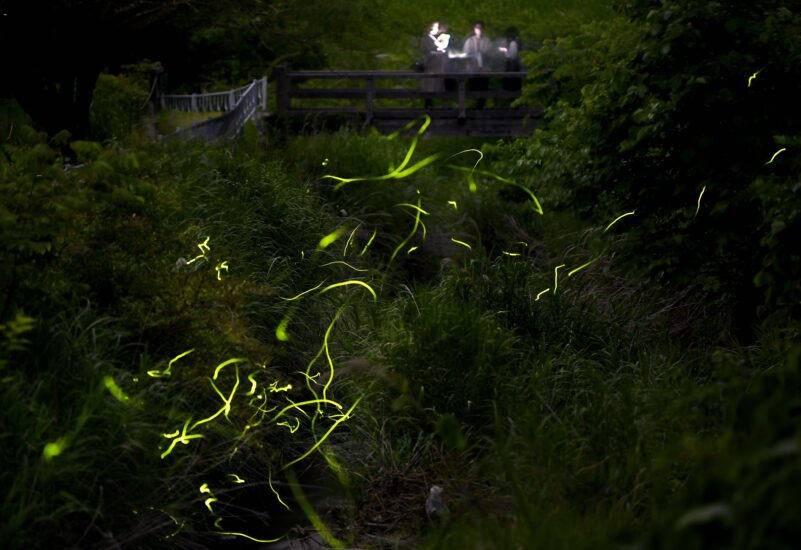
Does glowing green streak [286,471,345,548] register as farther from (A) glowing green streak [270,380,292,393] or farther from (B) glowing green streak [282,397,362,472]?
(A) glowing green streak [270,380,292,393]

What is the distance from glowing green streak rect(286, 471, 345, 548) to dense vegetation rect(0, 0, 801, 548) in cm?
3

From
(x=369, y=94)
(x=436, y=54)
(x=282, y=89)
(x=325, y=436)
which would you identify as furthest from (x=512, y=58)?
Answer: (x=325, y=436)

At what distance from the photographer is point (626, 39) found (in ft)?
32.0

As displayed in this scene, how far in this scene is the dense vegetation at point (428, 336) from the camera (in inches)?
245

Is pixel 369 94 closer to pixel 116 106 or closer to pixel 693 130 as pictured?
pixel 116 106

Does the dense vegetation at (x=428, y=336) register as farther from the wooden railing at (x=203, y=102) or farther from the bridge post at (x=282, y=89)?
the bridge post at (x=282, y=89)

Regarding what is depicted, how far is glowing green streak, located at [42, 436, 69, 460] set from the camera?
5848mm

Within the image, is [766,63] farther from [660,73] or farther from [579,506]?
[579,506]

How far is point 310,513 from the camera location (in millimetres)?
7496

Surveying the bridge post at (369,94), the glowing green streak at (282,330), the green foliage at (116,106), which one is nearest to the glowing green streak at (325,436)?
the glowing green streak at (282,330)

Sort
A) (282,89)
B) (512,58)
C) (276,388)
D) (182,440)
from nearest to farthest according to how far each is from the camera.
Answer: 1. (182,440)
2. (276,388)
3. (282,89)
4. (512,58)

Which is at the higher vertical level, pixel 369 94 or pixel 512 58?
pixel 512 58

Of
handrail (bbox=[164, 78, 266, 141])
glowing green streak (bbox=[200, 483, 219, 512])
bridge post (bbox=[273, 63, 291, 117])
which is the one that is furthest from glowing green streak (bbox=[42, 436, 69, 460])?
bridge post (bbox=[273, 63, 291, 117])

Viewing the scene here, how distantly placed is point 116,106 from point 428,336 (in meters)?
9.56
